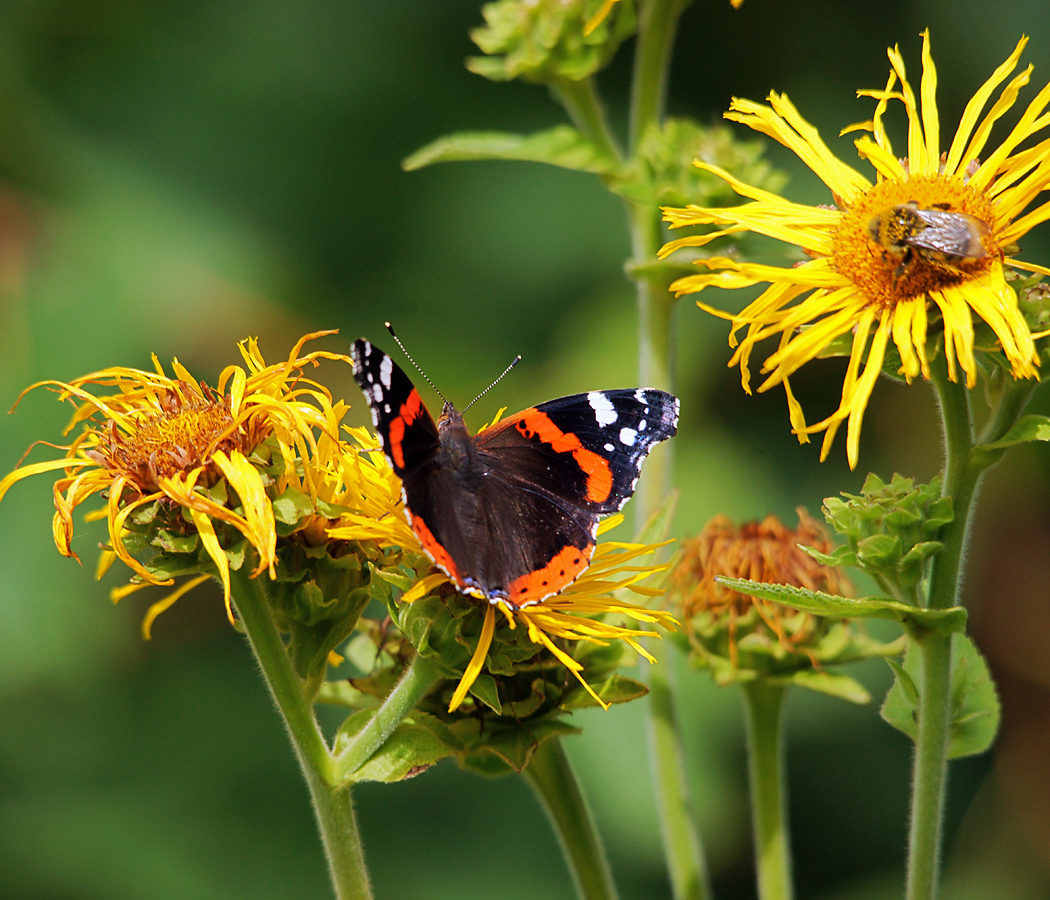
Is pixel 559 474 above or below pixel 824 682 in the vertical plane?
above

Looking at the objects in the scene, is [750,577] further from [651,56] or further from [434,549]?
[651,56]

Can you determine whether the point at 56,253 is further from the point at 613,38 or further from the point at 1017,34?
the point at 1017,34

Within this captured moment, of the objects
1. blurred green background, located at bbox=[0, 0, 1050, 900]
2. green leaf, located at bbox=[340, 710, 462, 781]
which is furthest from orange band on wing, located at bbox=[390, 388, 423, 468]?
blurred green background, located at bbox=[0, 0, 1050, 900]

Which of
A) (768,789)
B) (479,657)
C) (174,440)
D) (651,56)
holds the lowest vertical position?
(768,789)

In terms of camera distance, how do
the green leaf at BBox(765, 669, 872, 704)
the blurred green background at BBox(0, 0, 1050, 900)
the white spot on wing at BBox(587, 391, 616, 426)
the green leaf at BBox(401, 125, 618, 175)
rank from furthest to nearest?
1. the blurred green background at BBox(0, 0, 1050, 900)
2. the green leaf at BBox(401, 125, 618, 175)
3. the green leaf at BBox(765, 669, 872, 704)
4. the white spot on wing at BBox(587, 391, 616, 426)

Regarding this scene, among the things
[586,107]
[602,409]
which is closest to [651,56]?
[586,107]

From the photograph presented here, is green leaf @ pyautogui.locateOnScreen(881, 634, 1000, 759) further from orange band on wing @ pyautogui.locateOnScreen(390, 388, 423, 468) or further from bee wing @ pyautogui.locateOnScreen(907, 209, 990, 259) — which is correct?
orange band on wing @ pyautogui.locateOnScreen(390, 388, 423, 468)
